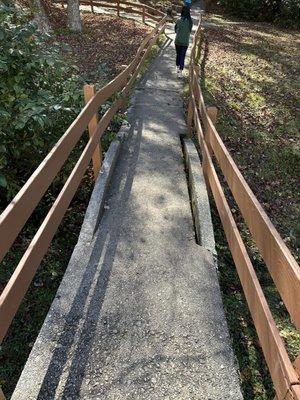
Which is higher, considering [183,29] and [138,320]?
[183,29]

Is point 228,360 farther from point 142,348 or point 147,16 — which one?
point 147,16

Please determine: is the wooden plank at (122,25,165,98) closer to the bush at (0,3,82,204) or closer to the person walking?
the person walking

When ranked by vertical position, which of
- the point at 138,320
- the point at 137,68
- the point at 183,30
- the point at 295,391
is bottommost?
the point at 138,320

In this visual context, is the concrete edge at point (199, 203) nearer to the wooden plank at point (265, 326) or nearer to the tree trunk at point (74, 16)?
the wooden plank at point (265, 326)

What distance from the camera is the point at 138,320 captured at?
319 cm

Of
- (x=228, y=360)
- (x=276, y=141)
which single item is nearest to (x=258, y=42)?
(x=276, y=141)

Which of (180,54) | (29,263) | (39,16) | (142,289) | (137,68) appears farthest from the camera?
(39,16)

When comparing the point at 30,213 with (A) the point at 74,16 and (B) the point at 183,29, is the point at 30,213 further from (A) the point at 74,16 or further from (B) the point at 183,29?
(A) the point at 74,16

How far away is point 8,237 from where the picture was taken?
2.14 meters

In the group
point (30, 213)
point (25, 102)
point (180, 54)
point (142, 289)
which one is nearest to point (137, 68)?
point (180, 54)

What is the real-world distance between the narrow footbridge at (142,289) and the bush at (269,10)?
24025 millimetres

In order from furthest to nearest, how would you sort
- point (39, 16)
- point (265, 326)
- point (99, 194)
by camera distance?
1. point (39, 16)
2. point (99, 194)
3. point (265, 326)

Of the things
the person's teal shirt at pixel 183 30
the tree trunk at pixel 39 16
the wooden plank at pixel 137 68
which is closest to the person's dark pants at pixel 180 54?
the person's teal shirt at pixel 183 30

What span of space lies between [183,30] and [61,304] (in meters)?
10.1
